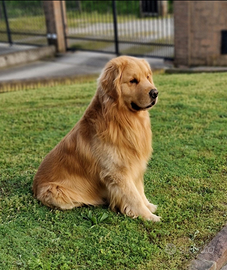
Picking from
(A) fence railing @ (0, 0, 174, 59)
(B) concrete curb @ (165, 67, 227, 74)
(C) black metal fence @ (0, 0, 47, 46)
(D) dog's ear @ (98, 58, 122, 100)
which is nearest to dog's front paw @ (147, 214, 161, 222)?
(D) dog's ear @ (98, 58, 122, 100)

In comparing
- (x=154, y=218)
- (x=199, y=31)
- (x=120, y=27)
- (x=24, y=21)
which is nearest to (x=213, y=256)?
Answer: (x=154, y=218)

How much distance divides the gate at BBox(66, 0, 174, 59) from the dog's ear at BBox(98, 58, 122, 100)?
8.55 meters

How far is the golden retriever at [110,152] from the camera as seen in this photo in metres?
3.39

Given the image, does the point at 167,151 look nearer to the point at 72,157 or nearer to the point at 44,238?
the point at 72,157

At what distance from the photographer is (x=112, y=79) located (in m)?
3.37

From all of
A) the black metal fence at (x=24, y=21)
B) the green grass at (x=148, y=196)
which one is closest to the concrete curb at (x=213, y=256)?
the green grass at (x=148, y=196)

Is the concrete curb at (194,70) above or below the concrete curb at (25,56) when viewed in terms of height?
below

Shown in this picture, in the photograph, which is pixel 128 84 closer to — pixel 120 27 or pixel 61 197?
pixel 61 197

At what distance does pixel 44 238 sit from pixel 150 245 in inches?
36.6

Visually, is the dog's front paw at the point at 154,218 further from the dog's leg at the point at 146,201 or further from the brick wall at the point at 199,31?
the brick wall at the point at 199,31

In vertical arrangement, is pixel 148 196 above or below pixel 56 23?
below

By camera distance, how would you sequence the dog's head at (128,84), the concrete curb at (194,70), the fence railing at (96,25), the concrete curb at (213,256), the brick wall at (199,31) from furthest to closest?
the fence railing at (96,25) < the brick wall at (199,31) < the concrete curb at (194,70) < the dog's head at (128,84) < the concrete curb at (213,256)

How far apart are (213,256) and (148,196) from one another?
44.3 inches

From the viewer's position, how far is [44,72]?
1127 cm
